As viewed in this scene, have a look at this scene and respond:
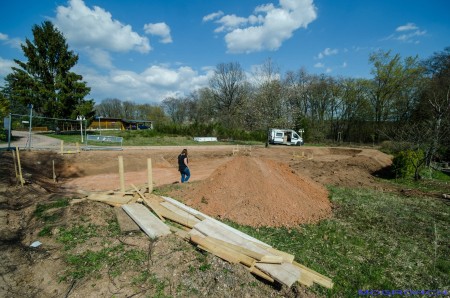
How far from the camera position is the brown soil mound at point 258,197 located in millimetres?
7090

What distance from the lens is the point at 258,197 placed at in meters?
7.67

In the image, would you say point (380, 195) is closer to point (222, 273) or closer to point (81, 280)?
point (222, 273)

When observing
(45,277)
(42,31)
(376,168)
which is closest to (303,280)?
(45,277)

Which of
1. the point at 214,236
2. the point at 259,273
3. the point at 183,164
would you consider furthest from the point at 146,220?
the point at 183,164

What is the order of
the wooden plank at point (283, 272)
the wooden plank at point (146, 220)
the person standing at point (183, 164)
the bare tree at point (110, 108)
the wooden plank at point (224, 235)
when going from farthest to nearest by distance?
1. the bare tree at point (110, 108)
2. the person standing at point (183, 164)
3. the wooden plank at point (146, 220)
4. the wooden plank at point (224, 235)
5. the wooden plank at point (283, 272)

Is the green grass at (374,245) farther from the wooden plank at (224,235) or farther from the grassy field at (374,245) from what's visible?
the wooden plank at (224,235)

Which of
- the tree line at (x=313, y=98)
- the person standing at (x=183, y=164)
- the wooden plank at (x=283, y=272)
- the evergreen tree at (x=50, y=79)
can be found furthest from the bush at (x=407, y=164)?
the evergreen tree at (x=50, y=79)

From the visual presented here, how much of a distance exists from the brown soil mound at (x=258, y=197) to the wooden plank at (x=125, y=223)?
220 cm

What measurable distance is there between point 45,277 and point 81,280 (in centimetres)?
82

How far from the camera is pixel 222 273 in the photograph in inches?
169

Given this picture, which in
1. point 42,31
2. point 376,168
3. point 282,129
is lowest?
point 376,168

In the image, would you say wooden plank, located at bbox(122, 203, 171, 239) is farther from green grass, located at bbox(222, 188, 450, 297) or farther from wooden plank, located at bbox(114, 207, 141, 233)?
green grass, located at bbox(222, 188, 450, 297)

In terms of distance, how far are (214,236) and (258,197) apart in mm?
2662

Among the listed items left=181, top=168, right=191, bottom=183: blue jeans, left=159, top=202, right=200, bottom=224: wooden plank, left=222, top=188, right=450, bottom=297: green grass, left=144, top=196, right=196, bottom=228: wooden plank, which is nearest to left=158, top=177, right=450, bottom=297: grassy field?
left=222, top=188, right=450, bottom=297: green grass
